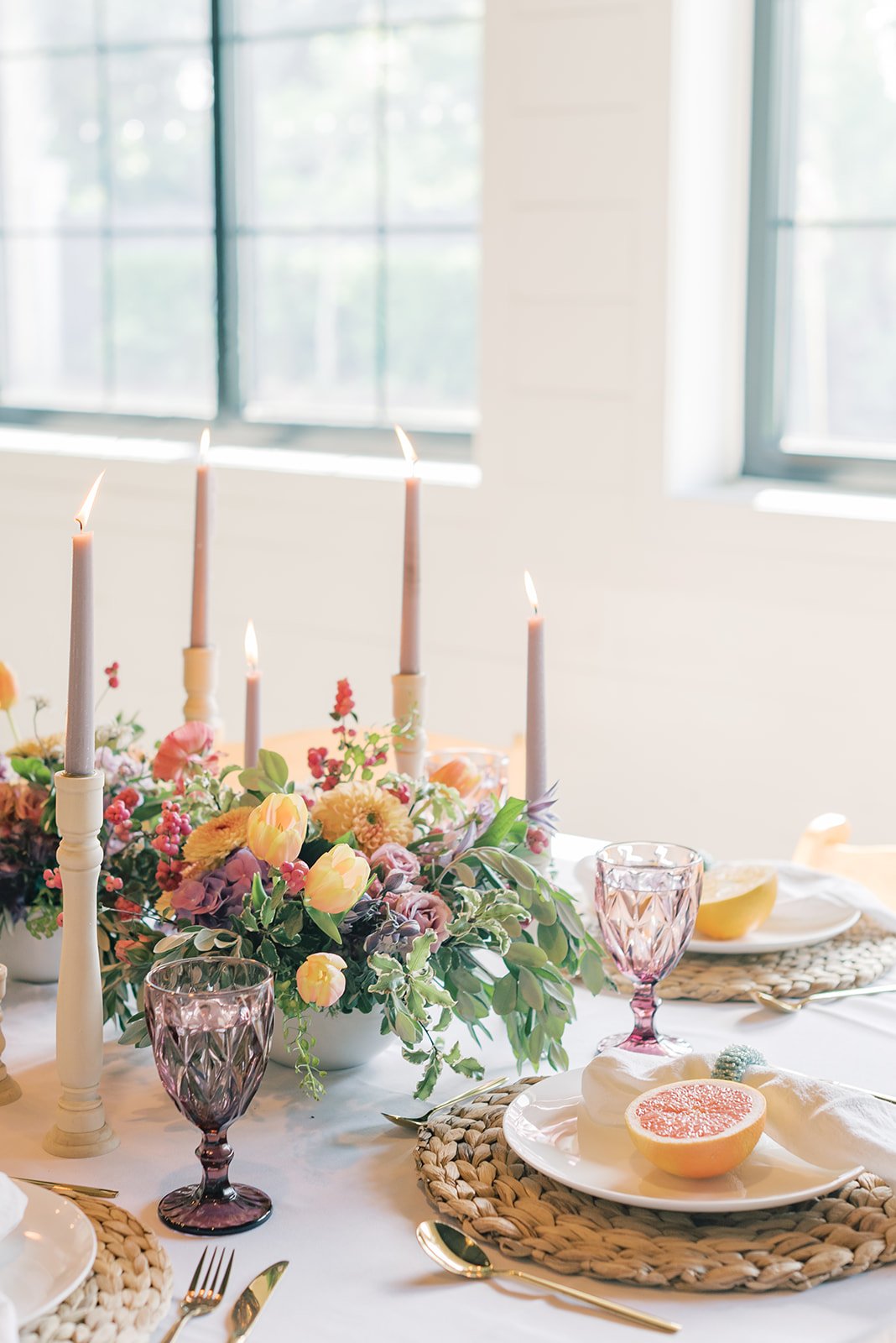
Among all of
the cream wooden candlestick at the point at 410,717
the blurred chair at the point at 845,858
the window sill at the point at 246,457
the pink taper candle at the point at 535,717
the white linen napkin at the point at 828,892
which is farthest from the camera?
the window sill at the point at 246,457

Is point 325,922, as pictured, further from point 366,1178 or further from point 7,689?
point 7,689

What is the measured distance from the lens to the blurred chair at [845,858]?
1605 millimetres

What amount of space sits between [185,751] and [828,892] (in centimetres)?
56

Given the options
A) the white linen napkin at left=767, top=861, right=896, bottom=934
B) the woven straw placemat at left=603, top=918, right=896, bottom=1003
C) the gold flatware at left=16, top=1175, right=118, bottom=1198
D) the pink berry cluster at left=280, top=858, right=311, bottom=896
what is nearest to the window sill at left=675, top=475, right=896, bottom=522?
the white linen napkin at left=767, top=861, right=896, bottom=934

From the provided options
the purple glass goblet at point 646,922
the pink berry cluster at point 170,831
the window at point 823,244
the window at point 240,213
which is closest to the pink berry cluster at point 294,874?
the pink berry cluster at point 170,831

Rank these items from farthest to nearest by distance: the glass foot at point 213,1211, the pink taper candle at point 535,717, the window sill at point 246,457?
the window sill at point 246,457 → the pink taper candle at point 535,717 → the glass foot at point 213,1211

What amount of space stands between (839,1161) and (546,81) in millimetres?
2261

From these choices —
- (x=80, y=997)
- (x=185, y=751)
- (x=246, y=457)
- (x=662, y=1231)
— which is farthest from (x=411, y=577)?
(x=246, y=457)

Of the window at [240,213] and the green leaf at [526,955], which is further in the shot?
the window at [240,213]

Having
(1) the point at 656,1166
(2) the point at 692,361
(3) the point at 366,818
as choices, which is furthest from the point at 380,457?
(1) the point at 656,1166

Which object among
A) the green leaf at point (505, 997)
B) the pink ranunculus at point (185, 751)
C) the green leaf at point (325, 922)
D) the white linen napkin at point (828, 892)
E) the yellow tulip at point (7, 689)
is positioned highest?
the yellow tulip at point (7, 689)

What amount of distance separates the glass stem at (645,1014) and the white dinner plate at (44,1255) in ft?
1.28

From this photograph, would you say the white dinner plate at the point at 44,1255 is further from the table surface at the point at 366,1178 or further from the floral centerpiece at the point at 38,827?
the floral centerpiece at the point at 38,827

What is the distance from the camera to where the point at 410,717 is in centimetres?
116
